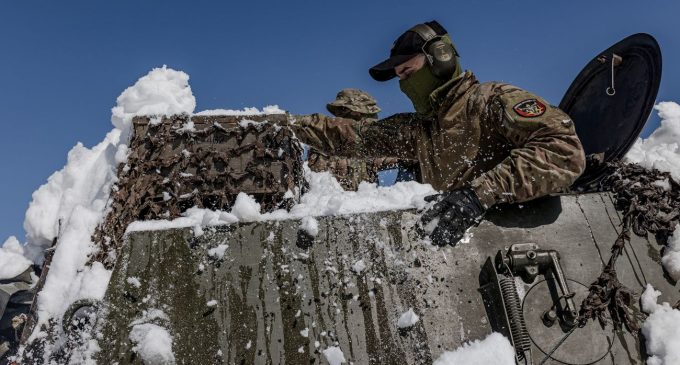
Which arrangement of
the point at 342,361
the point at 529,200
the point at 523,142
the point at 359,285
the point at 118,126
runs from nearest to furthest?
the point at 342,361 < the point at 359,285 < the point at 529,200 < the point at 523,142 < the point at 118,126

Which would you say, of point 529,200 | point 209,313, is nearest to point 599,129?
point 529,200

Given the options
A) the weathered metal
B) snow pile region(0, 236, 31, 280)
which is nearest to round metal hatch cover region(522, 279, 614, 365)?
the weathered metal

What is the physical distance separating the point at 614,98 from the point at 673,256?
2.21 meters

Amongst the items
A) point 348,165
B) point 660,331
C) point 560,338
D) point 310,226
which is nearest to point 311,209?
point 310,226

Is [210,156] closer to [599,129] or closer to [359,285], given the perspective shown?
[359,285]

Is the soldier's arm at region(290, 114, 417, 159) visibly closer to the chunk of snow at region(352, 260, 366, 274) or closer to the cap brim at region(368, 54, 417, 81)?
the cap brim at region(368, 54, 417, 81)

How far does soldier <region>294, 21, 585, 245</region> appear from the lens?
2777 mm

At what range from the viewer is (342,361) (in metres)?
2.42

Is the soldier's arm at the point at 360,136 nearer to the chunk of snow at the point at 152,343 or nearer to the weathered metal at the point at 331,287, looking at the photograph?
the weathered metal at the point at 331,287

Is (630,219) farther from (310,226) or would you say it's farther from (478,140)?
(310,226)

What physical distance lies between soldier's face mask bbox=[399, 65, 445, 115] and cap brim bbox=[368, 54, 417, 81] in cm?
12

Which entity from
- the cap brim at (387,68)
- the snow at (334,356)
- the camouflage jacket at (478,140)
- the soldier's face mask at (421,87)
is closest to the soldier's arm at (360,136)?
the camouflage jacket at (478,140)

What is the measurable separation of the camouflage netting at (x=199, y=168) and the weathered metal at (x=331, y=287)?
1.97 m

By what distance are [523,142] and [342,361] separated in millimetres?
1639
